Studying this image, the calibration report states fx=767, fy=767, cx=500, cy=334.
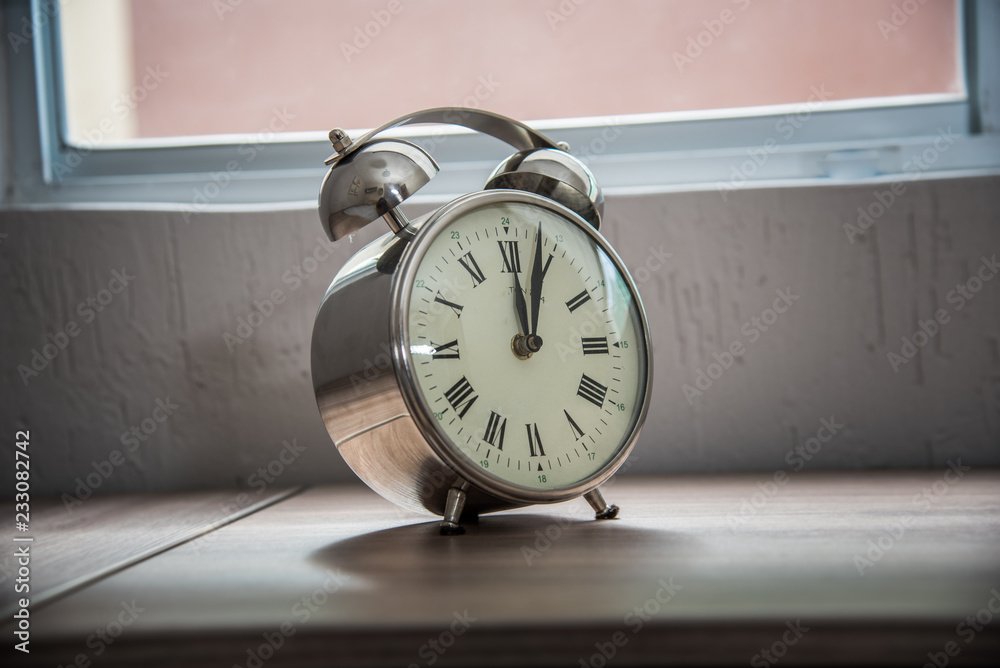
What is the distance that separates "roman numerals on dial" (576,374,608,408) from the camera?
760mm

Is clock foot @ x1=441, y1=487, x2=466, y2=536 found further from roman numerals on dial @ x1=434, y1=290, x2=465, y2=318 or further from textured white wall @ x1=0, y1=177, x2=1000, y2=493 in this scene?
textured white wall @ x1=0, y1=177, x2=1000, y2=493

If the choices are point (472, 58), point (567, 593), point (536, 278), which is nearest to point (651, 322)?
point (536, 278)

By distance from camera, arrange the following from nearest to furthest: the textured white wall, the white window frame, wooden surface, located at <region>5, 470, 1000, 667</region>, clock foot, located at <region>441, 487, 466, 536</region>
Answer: wooden surface, located at <region>5, 470, 1000, 667</region>
clock foot, located at <region>441, 487, 466, 536</region>
the textured white wall
the white window frame

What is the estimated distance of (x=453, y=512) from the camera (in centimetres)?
70

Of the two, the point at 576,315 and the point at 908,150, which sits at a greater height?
the point at 908,150

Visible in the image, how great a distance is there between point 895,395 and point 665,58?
0.67m

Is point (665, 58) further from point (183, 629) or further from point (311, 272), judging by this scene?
point (183, 629)

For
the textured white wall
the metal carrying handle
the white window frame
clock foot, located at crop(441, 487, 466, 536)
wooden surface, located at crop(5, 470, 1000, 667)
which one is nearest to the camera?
wooden surface, located at crop(5, 470, 1000, 667)

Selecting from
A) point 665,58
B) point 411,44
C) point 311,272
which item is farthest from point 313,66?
point 665,58

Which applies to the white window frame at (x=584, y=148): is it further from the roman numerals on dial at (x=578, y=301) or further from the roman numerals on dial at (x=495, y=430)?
the roman numerals on dial at (x=495, y=430)

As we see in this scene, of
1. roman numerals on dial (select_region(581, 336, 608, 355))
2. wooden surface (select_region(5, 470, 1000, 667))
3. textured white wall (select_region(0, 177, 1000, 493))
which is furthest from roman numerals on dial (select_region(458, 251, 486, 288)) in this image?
textured white wall (select_region(0, 177, 1000, 493))

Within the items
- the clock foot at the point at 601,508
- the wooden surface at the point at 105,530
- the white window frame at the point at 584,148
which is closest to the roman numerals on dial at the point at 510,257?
the clock foot at the point at 601,508

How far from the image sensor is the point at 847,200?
3.84 feet

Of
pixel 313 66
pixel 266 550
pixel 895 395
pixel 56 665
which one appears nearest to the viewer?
pixel 56 665
